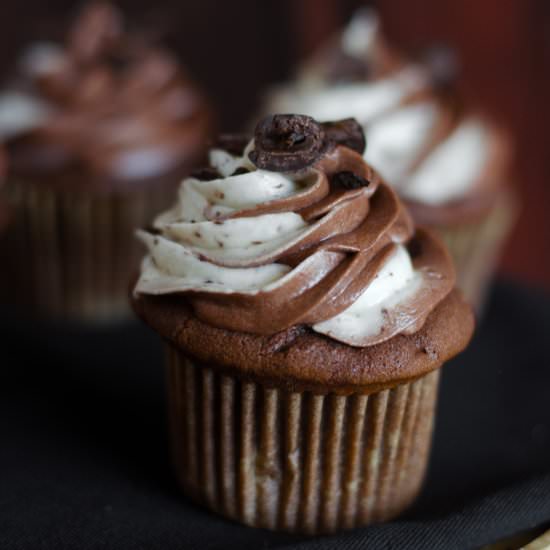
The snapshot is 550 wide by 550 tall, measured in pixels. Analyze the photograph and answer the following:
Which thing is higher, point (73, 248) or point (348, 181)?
point (348, 181)

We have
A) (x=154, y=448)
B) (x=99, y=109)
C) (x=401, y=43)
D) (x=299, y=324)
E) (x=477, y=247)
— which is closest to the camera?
(x=299, y=324)

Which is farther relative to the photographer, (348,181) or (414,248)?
(414,248)

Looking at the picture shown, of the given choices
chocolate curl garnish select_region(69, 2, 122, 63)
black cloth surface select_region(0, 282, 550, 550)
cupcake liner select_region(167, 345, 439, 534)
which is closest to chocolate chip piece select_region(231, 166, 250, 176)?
cupcake liner select_region(167, 345, 439, 534)

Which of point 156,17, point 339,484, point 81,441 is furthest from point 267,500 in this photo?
point 156,17

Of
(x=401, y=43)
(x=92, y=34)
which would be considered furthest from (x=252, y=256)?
(x=401, y=43)

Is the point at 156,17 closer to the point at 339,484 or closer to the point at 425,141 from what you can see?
the point at 425,141

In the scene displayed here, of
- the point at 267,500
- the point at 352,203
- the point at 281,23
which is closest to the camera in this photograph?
the point at 352,203

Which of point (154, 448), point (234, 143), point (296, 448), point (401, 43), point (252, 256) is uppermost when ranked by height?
point (234, 143)

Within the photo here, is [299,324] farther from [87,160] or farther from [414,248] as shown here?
[87,160]
